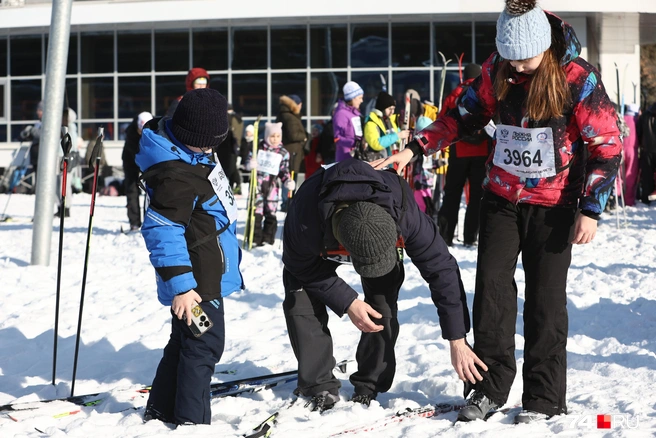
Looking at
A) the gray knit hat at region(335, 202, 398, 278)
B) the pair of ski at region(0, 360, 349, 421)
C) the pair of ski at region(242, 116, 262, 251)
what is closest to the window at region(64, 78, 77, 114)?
the pair of ski at region(242, 116, 262, 251)

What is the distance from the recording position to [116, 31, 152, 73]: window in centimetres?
2183

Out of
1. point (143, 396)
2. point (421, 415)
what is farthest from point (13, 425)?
point (421, 415)

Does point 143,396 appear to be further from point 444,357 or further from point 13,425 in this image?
point 444,357

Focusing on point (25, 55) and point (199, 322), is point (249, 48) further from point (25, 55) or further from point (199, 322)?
point (199, 322)

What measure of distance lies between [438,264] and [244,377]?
1.58m

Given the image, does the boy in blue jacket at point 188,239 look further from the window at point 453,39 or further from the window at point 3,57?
the window at point 3,57

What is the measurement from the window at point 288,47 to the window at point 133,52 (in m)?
3.26

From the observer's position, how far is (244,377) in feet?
14.9

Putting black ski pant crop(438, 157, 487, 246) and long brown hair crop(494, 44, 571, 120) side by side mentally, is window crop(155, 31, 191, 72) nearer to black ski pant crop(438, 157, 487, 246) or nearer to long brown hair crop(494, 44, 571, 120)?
black ski pant crop(438, 157, 487, 246)

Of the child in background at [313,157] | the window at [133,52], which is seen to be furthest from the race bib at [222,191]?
the window at [133,52]

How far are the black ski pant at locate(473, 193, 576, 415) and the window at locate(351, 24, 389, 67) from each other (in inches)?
690

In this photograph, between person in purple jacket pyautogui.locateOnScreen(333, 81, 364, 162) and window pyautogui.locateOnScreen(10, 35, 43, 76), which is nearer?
person in purple jacket pyautogui.locateOnScreen(333, 81, 364, 162)

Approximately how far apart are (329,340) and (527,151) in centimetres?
121

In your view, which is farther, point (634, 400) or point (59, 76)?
point (59, 76)
